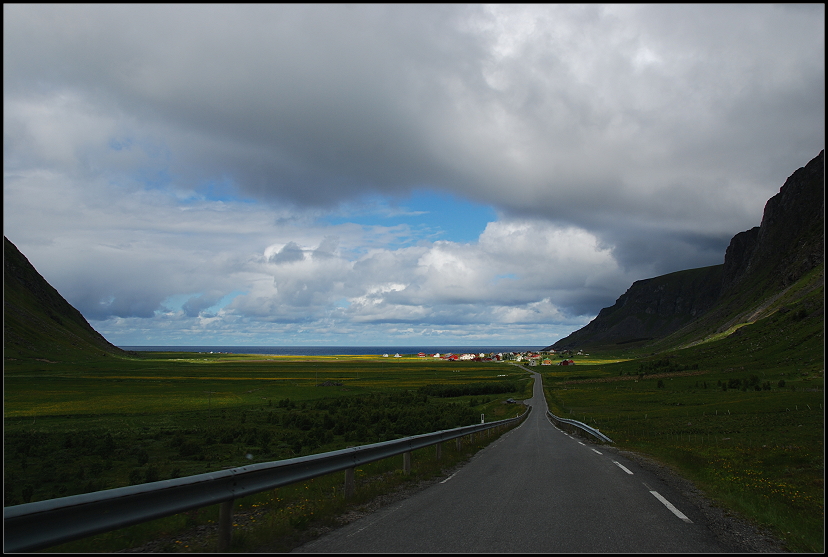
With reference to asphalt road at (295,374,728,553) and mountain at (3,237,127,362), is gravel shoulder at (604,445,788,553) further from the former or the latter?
mountain at (3,237,127,362)

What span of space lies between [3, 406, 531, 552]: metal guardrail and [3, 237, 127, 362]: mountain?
142 m

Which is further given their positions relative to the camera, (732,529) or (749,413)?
(749,413)

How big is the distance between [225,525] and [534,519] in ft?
16.7

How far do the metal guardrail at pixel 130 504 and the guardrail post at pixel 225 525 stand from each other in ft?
0.09

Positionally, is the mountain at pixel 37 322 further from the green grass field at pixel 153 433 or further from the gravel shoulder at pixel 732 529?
the gravel shoulder at pixel 732 529

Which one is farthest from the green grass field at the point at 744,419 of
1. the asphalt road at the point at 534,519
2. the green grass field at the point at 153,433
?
the green grass field at the point at 153,433

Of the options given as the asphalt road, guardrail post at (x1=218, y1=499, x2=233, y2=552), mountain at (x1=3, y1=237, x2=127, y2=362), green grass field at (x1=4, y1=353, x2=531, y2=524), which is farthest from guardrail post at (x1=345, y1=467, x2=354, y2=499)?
mountain at (x1=3, y1=237, x2=127, y2=362)

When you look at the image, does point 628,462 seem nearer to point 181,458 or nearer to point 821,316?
point 181,458

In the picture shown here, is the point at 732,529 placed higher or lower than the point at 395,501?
higher

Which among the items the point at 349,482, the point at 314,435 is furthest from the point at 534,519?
the point at 314,435

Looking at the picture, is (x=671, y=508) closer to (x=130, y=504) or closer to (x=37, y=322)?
(x=130, y=504)

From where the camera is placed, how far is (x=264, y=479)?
8.11 metres

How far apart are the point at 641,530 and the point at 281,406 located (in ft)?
182

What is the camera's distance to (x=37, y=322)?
148625mm
